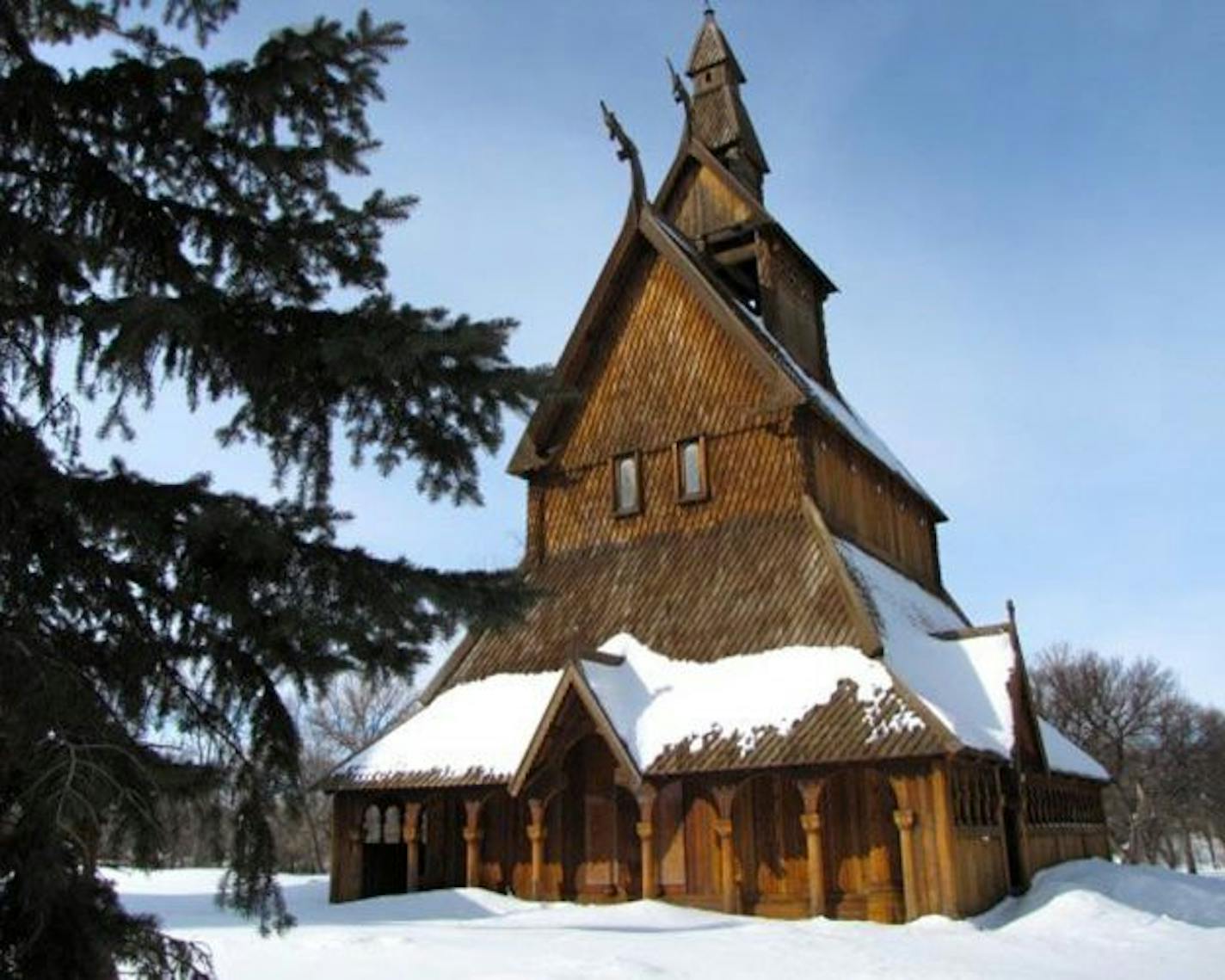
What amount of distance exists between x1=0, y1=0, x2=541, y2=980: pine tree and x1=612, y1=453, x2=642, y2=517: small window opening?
16842mm

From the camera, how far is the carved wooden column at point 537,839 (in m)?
18.4

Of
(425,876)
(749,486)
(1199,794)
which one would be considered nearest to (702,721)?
(749,486)

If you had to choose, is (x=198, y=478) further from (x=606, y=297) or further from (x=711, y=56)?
(x=711, y=56)

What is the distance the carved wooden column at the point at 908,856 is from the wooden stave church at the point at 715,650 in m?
0.03

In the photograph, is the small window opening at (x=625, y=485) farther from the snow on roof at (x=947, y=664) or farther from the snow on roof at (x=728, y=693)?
the snow on roof at (x=947, y=664)

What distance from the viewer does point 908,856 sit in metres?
15.7

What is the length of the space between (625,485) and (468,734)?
20.3ft

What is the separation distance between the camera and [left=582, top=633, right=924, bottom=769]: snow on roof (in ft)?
55.7

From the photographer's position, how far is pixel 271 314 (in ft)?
18.0

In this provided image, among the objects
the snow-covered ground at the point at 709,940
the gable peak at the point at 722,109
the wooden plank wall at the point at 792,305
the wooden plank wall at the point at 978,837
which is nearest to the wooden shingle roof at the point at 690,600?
the wooden plank wall at the point at 978,837

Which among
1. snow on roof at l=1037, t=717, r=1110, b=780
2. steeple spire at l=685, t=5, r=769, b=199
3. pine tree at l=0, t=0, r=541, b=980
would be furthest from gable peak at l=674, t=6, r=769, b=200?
pine tree at l=0, t=0, r=541, b=980

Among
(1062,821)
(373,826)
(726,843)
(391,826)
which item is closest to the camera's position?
(726,843)

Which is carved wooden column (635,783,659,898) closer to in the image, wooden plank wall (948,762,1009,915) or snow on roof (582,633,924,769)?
snow on roof (582,633,924,769)

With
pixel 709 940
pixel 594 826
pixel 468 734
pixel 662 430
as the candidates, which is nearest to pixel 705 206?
pixel 662 430
